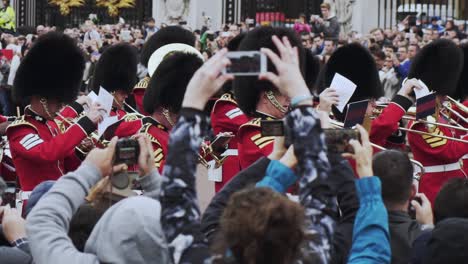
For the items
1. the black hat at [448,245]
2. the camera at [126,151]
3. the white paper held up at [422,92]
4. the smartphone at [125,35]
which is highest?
the camera at [126,151]

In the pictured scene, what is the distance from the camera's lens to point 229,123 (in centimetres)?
732

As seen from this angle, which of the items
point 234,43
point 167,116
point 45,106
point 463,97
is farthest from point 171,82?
point 463,97

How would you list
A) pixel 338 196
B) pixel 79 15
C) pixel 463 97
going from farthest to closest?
pixel 79 15 → pixel 463 97 → pixel 338 196

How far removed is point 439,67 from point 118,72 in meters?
2.02

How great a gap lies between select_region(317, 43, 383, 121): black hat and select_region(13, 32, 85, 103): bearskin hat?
1416 mm

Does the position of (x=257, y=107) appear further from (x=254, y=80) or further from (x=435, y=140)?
(x=435, y=140)

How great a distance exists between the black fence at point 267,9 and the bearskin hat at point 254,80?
52.8 feet

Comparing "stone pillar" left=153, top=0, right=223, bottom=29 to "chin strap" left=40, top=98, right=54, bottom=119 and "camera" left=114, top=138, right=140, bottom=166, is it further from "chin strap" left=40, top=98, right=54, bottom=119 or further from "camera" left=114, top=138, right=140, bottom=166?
"camera" left=114, top=138, right=140, bottom=166

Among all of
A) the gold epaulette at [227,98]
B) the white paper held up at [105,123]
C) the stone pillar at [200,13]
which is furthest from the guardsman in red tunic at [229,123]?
the stone pillar at [200,13]

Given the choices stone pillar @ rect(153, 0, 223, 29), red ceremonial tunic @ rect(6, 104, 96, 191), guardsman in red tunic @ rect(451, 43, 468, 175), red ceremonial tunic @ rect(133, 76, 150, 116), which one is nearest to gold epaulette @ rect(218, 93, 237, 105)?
red ceremonial tunic @ rect(6, 104, 96, 191)

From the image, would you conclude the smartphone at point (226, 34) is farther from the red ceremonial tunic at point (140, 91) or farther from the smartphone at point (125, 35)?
the red ceremonial tunic at point (140, 91)

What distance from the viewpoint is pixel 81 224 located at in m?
3.90

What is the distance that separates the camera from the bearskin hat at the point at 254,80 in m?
6.15

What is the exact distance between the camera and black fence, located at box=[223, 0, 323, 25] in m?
23.2
